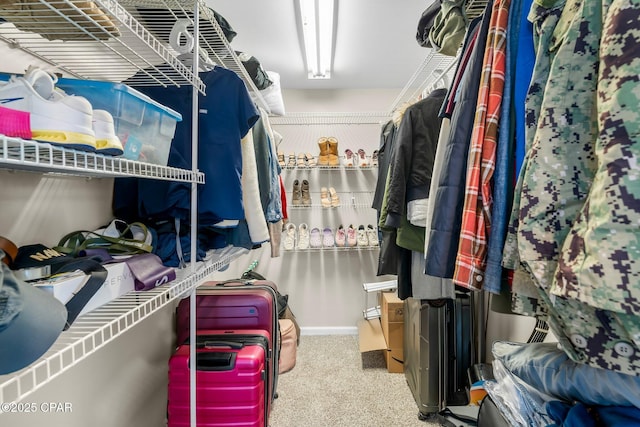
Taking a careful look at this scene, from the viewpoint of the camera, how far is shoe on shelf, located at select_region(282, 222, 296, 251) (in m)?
2.73

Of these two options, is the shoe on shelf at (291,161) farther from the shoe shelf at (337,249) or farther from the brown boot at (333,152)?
the shoe shelf at (337,249)

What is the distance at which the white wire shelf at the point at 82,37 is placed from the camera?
0.65 metres

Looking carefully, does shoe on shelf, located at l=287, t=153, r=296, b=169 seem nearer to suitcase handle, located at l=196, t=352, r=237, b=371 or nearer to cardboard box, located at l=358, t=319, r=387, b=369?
cardboard box, located at l=358, t=319, r=387, b=369

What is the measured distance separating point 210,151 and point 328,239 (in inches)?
68.2

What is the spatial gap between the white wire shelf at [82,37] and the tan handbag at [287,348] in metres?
1.75

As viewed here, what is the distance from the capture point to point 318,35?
1.89 m

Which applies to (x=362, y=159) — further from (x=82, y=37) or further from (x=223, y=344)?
(x=82, y=37)

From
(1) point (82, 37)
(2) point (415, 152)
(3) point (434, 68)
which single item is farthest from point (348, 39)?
(1) point (82, 37)

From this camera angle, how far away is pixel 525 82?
0.68 meters

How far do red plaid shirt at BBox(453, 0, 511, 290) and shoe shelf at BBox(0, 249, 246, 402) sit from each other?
0.72 metres

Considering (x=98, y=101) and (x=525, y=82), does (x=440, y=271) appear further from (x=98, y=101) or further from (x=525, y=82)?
(x=98, y=101)

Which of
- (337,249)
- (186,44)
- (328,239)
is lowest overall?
(337,249)

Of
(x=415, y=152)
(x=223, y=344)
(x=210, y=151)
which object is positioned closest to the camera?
(x=210, y=151)

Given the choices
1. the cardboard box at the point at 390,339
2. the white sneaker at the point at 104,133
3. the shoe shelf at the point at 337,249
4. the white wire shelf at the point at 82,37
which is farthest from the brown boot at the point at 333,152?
the white sneaker at the point at 104,133
